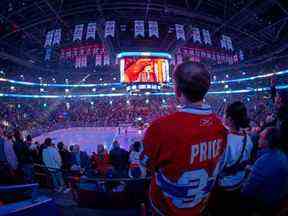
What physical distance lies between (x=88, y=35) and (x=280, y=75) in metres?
27.1

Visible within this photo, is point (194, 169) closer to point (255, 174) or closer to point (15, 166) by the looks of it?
point (255, 174)

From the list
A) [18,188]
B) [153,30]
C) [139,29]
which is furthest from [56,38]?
[18,188]

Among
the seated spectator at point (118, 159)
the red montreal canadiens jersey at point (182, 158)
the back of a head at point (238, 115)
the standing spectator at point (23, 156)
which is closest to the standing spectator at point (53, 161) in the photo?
the standing spectator at point (23, 156)

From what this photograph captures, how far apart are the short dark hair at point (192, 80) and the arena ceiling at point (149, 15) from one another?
15096 millimetres

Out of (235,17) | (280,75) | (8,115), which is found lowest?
(8,115)

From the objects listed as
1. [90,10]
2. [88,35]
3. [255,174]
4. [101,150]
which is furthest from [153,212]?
[90,10]

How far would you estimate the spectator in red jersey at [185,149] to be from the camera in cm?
170

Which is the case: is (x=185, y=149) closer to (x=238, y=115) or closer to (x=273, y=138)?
(x=238, y=115)

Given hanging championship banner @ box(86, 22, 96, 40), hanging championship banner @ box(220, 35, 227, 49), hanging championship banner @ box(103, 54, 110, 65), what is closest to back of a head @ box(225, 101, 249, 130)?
hanging championship banner @ box(86, 22, 96, 40)

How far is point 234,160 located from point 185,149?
957 mm

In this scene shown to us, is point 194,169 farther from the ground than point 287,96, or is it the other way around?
point 287,96

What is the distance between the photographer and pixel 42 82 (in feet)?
147

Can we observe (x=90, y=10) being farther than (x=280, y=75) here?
No

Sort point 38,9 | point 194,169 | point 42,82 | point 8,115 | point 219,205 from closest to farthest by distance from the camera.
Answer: point 194,169 < point 219,205 < point 38,9 < point 8,115 < point 42,82
